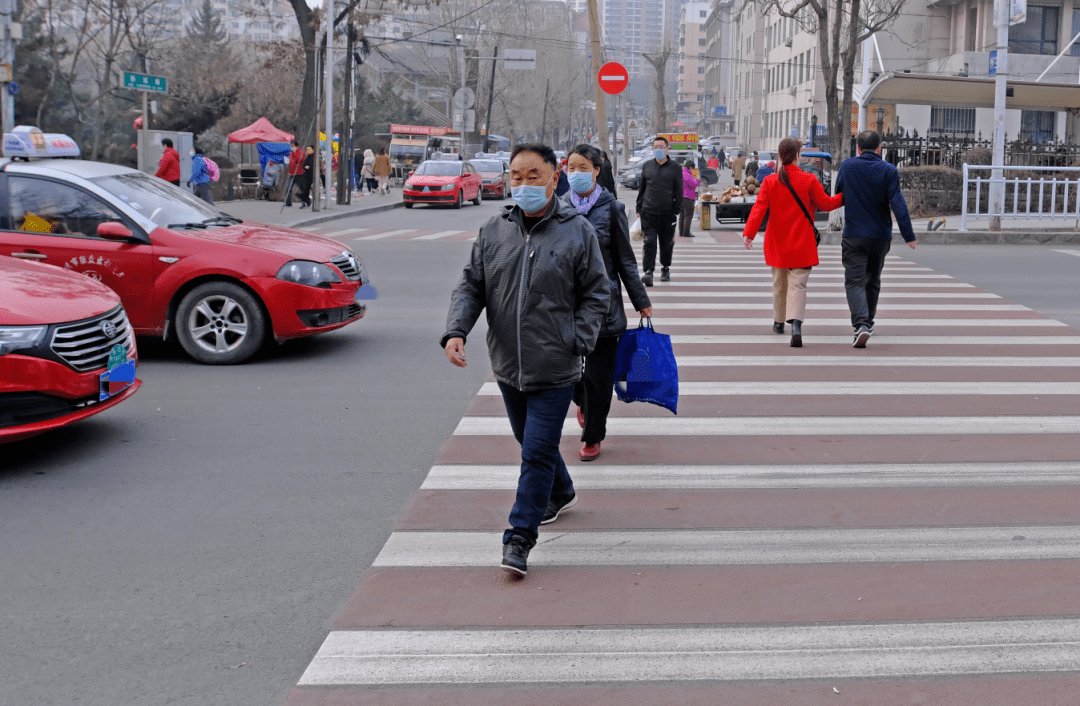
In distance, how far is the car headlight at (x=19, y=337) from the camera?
6266mm

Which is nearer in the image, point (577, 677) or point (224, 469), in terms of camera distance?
point (577, 677)

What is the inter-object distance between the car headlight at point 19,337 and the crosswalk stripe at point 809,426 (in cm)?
255

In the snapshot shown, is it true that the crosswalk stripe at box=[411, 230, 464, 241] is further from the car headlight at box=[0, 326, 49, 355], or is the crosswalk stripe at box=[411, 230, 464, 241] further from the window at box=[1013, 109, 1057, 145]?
the window at box=[1013, 109, 1057, 145]

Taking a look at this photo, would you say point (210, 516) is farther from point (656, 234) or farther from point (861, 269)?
point (656, 234)

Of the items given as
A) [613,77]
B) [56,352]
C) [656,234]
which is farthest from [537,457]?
[613,77]

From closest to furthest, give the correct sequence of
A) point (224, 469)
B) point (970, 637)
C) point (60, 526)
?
point (970, 637), point (60, 526), point (224, 469)

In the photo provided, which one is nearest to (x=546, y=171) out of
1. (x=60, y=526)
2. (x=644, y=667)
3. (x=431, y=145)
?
(x=644, y=667)

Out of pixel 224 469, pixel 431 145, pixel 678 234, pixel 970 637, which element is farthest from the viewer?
pixel 431 145

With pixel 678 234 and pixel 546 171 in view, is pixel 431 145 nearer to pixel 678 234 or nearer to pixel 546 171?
pixel 678 234

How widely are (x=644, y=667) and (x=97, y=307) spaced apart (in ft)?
14.6

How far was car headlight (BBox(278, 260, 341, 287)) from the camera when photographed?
942 centimetres

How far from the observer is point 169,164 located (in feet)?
75.5

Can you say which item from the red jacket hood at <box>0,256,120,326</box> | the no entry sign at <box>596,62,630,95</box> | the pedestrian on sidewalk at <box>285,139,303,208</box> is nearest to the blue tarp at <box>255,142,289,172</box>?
the pedestrian on sidewalk at <box>285,139,303,208</box>

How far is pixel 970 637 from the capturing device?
13.9 feet
